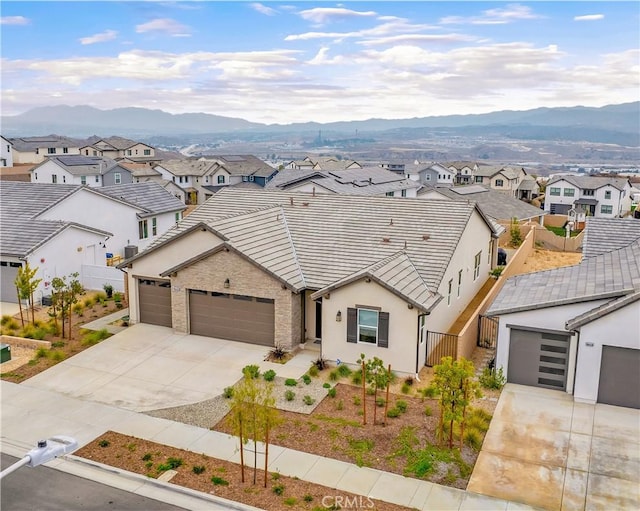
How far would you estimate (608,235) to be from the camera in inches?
1064

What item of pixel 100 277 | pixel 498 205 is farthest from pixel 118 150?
pixel 100 277

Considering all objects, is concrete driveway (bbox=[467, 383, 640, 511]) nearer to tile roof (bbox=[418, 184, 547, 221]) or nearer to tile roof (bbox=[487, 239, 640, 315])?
tile roof (bbox=[487, 239, 640, 315])

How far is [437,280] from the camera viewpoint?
2114 centimetres

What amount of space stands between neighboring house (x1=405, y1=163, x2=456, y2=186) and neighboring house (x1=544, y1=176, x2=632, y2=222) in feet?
112

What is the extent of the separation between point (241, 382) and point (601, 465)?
417 inches

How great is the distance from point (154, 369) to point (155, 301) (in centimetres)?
503

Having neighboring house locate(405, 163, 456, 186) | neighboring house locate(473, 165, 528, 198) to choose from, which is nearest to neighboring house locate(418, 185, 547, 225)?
neighboring house locate(473, 165, 528, 198)

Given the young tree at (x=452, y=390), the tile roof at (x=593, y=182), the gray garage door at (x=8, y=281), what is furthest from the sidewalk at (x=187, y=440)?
the tile roof at (x=593, y=182)

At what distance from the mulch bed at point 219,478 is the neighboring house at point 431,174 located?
105m

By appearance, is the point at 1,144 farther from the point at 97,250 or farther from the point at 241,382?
the point at 241,382

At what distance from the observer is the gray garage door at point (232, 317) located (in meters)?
22.3

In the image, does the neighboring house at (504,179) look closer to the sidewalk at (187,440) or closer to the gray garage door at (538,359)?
the gray garage door at (538,359)

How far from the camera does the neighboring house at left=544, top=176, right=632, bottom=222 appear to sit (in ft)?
261

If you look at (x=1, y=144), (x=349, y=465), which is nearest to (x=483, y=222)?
(x=349, y=465)
